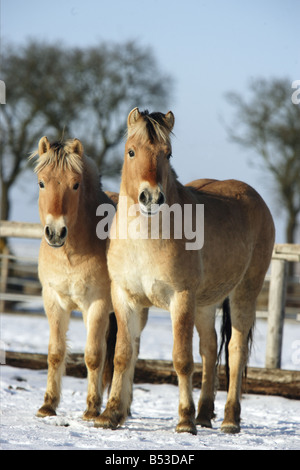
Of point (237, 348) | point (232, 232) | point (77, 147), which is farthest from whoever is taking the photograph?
point (237, 348)

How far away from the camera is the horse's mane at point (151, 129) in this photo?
439 centimetres

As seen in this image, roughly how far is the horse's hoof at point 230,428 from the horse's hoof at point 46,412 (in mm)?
1364

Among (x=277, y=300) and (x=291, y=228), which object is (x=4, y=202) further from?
(x=277, y=300)

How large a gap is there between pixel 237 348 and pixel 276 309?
1843mm

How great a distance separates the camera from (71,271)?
4.86 metres

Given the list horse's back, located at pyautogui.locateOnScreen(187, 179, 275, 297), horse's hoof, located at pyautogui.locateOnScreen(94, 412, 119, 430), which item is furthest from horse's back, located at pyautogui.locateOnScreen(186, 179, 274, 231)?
horse's hoof, located at pyautogui.locateOnScreen(94, 412, 119, 430)

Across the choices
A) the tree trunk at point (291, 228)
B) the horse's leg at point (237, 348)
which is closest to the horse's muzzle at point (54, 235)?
the horse's leg at point (237, 348)

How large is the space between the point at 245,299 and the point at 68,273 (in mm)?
1689

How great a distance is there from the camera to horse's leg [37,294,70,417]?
4.99 meters

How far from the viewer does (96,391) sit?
4.95 m

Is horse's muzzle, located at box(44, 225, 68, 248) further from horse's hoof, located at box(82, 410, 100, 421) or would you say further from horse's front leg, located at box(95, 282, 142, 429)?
horse's hoof, located at box(82, 410, 100, 421)

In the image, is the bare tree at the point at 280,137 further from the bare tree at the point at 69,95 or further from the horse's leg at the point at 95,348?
the horse's leg at the point at 95,348

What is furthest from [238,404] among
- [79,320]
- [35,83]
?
[35,83]

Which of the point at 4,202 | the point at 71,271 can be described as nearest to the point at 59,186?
the point at 71,271
